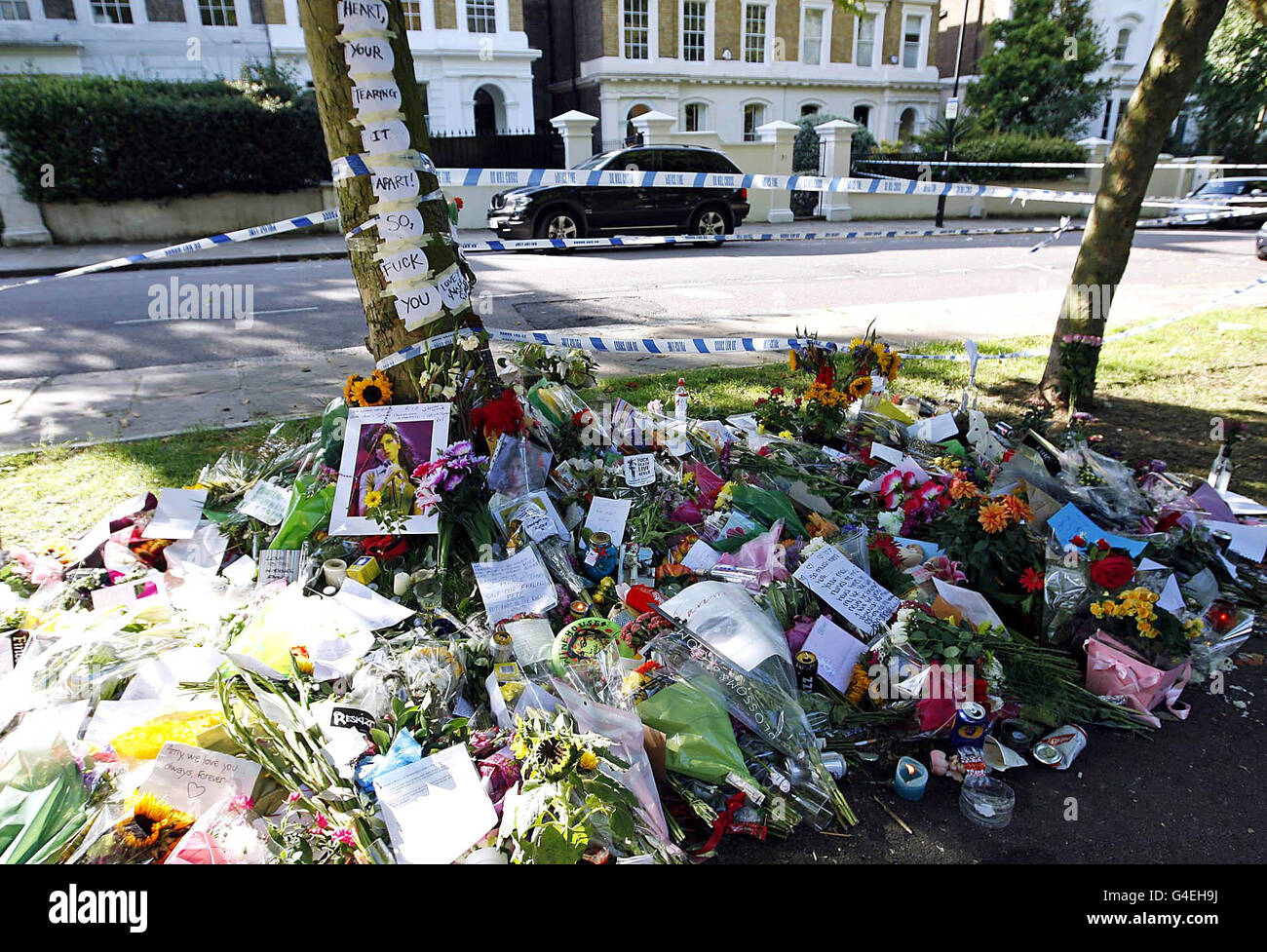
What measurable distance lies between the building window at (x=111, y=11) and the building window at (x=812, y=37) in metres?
22.0

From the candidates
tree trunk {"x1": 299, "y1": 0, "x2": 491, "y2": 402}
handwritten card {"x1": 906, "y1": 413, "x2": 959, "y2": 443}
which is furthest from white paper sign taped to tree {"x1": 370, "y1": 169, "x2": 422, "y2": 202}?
handwritten card {"x1": 906, "y1": 413, "x2": 959, "y2": 443}

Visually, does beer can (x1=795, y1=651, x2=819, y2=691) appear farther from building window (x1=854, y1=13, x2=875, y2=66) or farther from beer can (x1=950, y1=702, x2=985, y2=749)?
building window (x1=854, y1=13, x2=875, y2=66)

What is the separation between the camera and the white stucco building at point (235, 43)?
20.7m

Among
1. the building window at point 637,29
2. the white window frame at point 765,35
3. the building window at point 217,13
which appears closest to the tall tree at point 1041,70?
the white window frame at point 765,35

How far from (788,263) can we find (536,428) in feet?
33.0

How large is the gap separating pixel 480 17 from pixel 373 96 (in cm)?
2403

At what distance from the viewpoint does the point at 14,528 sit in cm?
424

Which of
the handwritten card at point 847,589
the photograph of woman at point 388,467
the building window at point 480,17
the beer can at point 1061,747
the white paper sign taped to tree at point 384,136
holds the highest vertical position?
the building window at point 480,17

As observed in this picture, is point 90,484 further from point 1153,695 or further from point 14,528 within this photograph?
point 1153,695

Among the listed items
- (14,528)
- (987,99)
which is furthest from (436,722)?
(987,99)

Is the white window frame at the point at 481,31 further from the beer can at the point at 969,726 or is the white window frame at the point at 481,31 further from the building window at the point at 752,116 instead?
the beer can at the point at 969,726

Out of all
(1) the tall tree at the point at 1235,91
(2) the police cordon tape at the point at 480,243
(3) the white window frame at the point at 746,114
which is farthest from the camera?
(3) the white window frame at the point at 746,114

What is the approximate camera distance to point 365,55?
3617 mm

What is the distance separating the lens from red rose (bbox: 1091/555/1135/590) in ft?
10.3
